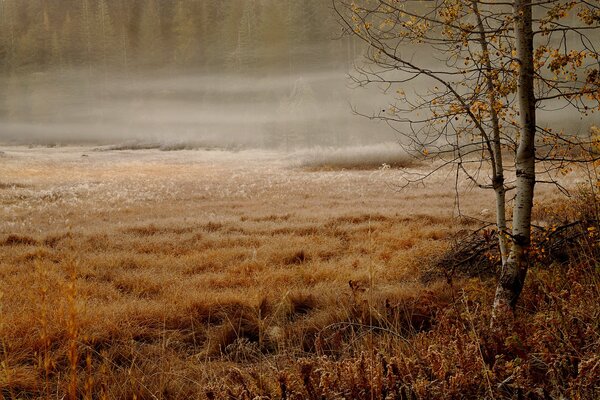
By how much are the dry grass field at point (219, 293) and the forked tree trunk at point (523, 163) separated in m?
0.60

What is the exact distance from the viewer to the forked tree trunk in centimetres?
498

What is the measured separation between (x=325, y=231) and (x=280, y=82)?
72503mm

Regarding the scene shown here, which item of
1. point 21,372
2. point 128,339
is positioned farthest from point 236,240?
point 21,372

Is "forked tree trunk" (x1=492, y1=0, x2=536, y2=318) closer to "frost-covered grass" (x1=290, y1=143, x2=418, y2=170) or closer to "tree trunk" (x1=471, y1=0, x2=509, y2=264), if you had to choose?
"tree trunk" (x1=471, y1=0, x2=509, y2=264)

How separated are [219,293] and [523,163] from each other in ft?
16.9

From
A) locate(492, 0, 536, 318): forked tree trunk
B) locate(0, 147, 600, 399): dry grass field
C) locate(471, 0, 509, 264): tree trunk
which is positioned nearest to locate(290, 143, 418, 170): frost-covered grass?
locate(0, 147, 600, 399): dry grass field

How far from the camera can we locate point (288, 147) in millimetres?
68000

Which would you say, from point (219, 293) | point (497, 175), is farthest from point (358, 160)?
point (497, 175)

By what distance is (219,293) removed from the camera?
7301 millimetres

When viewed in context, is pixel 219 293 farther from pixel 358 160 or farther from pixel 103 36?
pixel 103 36

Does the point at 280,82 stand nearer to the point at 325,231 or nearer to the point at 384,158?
the point at 384,158

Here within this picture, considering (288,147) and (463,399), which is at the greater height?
(288,147)

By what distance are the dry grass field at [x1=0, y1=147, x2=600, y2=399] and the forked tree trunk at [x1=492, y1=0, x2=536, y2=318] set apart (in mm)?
600

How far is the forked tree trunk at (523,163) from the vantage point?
4980 millimetres
